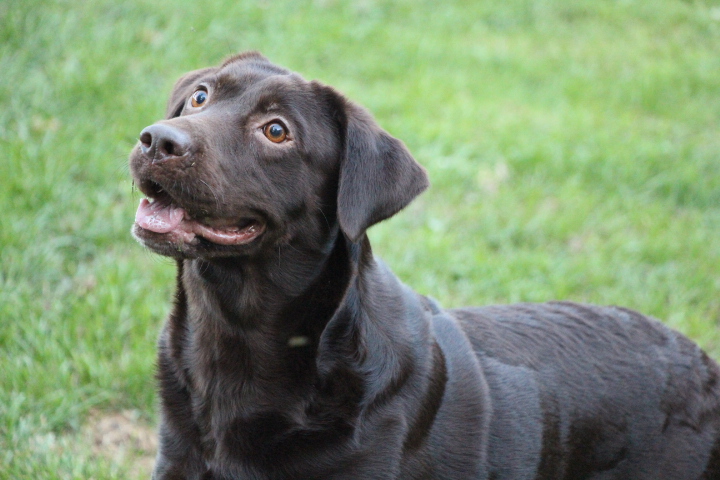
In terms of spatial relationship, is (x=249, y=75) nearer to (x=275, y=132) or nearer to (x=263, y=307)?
(x=275, y=132)

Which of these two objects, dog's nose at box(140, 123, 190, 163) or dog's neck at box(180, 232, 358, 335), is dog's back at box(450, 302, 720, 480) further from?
dog's nose at box(140, 123, 190, 163)

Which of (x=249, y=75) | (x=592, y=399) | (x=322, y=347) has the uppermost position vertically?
(x=249, y=75)

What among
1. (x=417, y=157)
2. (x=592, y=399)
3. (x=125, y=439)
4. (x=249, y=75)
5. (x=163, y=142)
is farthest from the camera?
(x=417, y=157)

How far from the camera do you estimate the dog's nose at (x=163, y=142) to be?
2.64 m

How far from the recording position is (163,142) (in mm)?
2660

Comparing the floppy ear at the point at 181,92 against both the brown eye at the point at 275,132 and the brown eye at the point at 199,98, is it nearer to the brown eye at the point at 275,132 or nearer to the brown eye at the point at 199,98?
the brown eye at the point at 199,98

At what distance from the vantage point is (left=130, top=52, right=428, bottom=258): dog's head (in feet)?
8.96

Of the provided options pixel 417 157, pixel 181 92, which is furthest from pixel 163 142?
pixel 417 157

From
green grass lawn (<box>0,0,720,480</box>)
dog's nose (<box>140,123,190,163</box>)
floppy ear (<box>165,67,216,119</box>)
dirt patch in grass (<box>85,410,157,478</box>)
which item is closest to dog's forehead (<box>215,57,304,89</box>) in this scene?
floppy ear (<box>165,67,216,119</box>)

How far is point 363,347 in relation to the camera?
2.93m

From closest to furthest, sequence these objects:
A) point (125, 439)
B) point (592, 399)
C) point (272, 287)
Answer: point (272, 287)
point (592, 399)
point (125, 439)

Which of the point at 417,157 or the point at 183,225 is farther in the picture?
the point at 417,157

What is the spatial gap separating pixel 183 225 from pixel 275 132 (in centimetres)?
54

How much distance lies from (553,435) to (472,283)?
2191 millimetres
